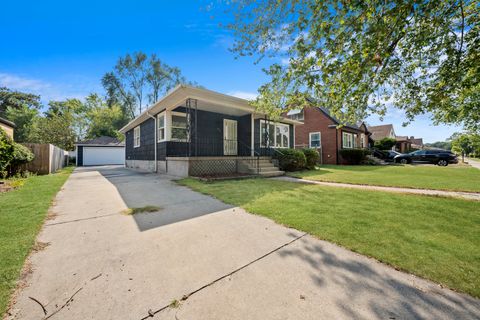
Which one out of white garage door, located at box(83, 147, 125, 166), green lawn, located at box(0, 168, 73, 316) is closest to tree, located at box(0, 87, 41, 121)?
white garage door, located at box(83, 147, 125, 166)

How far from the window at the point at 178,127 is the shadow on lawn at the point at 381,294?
30.0ft

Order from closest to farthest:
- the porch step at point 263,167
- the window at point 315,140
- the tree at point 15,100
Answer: the porch step at point 263,167, the window at point 315,140, the tree at point 15,100

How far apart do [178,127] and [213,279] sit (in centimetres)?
923

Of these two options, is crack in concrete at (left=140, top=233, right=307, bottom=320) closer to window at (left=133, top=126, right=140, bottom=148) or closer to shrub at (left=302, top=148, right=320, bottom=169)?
shrub at (left=302, top=148, right=320, bottom=169)

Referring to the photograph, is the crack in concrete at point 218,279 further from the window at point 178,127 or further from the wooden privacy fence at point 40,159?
the wooden privacy fence at point 40,159

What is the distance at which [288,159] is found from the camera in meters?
11.3

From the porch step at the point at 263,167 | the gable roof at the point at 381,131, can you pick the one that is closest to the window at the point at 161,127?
the porch step at the point at 263,167

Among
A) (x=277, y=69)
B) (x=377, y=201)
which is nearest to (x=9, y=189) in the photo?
(x=277, y=69)

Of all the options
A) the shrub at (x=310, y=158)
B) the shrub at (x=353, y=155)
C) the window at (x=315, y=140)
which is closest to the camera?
the shrub at (x=310, y=158)

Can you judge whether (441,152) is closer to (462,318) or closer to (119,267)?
(462,318)

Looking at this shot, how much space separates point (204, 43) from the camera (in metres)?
9.77

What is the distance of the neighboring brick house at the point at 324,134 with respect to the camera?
18594 millimetres

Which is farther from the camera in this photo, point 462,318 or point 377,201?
point 377,201

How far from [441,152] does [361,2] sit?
22.3 meters
